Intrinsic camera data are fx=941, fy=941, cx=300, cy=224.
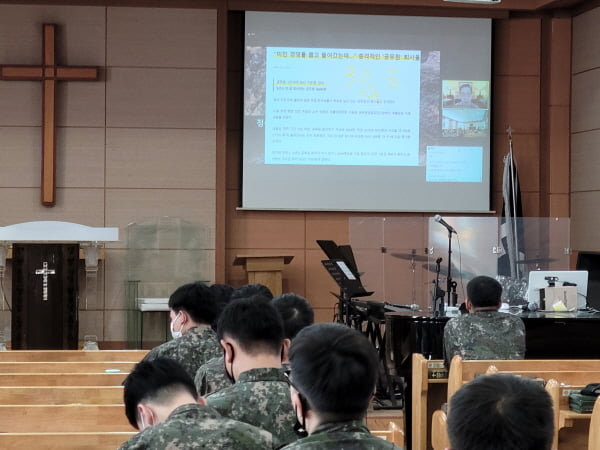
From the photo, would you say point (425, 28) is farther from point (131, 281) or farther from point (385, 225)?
point (131, 281)

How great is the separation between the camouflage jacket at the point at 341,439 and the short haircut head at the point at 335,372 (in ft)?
0.07

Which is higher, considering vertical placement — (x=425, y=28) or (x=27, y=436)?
(x=425, y=28)

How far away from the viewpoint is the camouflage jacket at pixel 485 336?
5176mm

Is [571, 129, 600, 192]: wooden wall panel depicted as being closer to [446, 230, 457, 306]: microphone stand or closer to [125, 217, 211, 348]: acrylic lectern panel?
[446, 230, 457, 306]: microphone stand

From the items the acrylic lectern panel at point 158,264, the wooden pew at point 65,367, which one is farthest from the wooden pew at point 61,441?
the acrylic lectern panel at point 158,264

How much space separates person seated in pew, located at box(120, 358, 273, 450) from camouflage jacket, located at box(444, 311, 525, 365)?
3.20 metres

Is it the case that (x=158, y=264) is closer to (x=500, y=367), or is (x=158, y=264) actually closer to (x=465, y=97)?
(x=465, y=97)

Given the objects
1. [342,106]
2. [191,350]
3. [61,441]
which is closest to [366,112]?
[342,106]

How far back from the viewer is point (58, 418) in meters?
3.24

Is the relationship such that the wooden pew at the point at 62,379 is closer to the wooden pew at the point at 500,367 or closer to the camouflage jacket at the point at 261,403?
→ the wooden pew at the point at 500,367

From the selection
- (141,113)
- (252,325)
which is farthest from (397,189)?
(252,325)

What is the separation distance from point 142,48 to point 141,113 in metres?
0.66

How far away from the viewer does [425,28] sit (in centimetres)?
977

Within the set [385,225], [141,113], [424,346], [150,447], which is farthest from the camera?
[141,113]
